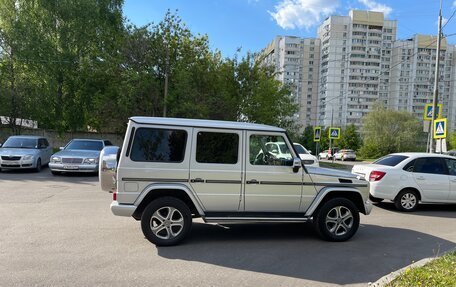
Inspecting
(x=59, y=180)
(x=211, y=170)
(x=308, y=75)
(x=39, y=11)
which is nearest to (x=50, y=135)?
(x=39, y=11)

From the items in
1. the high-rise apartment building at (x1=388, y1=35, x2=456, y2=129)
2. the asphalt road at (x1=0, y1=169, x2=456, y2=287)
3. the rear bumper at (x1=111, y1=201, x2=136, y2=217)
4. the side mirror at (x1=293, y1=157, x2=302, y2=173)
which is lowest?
the asphalt road at (x1=0, y1=169, x2=456, y2=287)

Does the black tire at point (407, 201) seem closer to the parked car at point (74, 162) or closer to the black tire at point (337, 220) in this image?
the black tire at point (337, 220)

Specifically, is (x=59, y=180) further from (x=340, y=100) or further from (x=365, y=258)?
(x=340, y=100)

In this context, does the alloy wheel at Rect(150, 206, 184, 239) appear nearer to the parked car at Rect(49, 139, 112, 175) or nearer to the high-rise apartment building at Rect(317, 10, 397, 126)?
the parked car at Rect(49, 139, 112, 175)

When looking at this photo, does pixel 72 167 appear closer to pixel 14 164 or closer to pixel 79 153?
pixel 79 153

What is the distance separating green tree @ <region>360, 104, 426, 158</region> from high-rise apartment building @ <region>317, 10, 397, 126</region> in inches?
870

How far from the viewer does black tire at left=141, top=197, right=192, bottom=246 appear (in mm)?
5770

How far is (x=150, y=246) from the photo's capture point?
19.1ft

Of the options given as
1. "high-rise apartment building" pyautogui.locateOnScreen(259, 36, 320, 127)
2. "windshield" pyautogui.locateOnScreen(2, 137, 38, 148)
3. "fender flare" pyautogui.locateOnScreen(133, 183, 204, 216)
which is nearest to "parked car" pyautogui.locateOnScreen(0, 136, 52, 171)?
"windshield" pyautogui.locateOnScreen(2, 137, 38, 148)

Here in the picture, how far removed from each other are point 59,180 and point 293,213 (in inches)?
409

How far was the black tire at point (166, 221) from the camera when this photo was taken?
5770mm

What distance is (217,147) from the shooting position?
5953 mm

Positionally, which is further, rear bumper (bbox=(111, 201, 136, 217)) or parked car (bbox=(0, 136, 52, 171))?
parked car (bbox=(0, 136, 52, 171))

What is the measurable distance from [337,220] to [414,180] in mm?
4410
